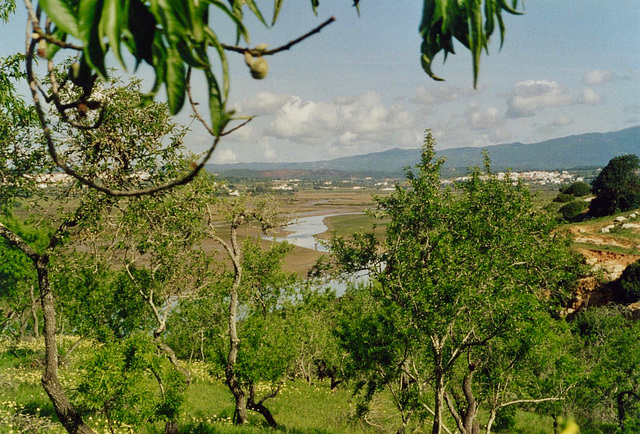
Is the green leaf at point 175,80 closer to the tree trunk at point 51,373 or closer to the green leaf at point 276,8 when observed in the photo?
the green leaf at point 276,8

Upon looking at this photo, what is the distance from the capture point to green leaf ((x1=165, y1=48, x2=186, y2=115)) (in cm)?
105

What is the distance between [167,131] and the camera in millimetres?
10156

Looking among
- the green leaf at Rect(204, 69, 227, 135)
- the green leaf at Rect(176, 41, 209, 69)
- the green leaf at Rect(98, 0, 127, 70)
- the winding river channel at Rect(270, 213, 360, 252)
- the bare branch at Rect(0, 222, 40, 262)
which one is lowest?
the winding river channel at Rect(270, 213, 360, 252)

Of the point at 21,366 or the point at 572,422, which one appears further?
the point at 21,366

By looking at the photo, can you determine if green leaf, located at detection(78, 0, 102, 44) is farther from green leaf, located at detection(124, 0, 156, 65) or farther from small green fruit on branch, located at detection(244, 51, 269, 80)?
small green fruit on branch, located at detection(244, 51, 269, 80)

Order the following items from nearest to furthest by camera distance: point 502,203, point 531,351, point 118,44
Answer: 1. point 118,44
2. point 531,351
3. point 502,203

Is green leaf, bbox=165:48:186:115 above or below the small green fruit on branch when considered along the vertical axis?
below

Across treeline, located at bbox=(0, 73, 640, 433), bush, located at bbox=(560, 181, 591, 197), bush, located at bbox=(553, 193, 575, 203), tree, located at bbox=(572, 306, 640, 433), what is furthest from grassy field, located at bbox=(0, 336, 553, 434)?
bush, located at bbox=(560, 181, 591, 197)

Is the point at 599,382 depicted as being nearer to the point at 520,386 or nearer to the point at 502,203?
the point at 520,386

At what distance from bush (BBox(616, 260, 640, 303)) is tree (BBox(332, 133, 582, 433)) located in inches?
826

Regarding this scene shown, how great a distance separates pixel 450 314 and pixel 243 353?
287 inches

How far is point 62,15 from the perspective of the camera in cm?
99

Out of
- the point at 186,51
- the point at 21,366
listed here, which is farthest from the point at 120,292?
the point at 186,51

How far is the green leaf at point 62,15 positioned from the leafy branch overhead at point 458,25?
1.08 meters
